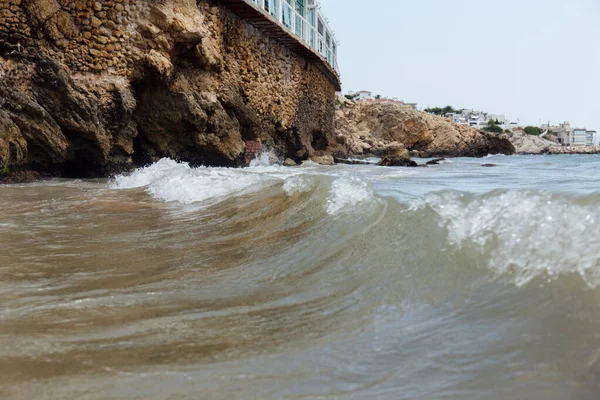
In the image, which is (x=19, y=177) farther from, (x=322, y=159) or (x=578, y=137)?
(x=578, y=137)

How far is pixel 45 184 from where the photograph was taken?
944 centimetres

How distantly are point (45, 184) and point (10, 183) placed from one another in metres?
0.68

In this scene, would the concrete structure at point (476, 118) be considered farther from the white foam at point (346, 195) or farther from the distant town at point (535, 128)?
the white foam at point (346, 195)

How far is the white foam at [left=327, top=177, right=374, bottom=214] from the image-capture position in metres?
4.96

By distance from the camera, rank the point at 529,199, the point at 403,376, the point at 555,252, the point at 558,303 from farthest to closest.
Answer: the point at 529,199 → the point at 555,252 → the point at 558,303 → the point at 403,376

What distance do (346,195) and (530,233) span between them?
101 inches

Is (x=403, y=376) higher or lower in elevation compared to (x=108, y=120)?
lower

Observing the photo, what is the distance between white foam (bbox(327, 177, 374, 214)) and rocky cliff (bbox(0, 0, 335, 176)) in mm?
6608

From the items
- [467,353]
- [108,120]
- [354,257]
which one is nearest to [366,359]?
[467,353]

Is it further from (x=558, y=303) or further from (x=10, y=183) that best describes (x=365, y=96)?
(x=558, y=303)

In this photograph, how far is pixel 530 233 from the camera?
9.63ft

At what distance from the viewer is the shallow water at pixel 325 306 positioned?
1.78 metres

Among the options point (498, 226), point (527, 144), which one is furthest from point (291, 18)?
point (527, 144)

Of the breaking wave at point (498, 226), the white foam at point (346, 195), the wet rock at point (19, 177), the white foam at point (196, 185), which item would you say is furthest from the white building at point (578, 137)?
the breaking wave at point (498, 226)
